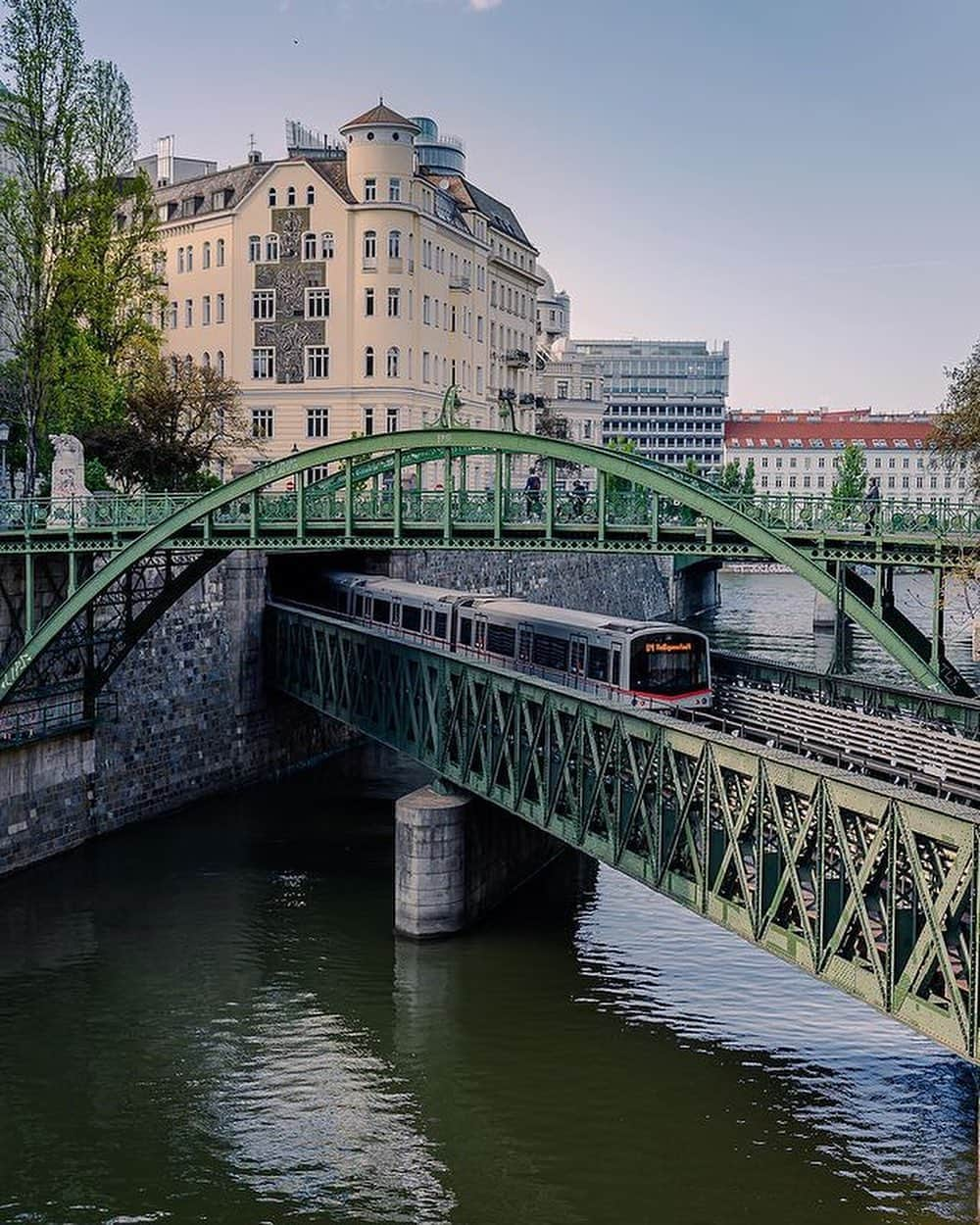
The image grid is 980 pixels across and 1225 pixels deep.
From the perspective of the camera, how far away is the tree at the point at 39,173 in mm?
47000

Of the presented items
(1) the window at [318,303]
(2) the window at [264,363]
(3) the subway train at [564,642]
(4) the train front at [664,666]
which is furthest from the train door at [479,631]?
(2) the window at [264,363]

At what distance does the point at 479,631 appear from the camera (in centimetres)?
4141

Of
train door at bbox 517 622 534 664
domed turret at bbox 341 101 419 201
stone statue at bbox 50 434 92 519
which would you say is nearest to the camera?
train door at bbox 517 622 534 664

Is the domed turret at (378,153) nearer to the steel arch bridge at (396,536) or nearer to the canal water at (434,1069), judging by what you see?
the steel arch bridge at (396,536)

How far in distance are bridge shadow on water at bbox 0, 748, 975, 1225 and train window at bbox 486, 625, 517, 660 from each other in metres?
5.95

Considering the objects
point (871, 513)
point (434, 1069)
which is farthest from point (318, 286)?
point (434, 1069)

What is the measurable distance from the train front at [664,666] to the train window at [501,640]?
5.04 metres

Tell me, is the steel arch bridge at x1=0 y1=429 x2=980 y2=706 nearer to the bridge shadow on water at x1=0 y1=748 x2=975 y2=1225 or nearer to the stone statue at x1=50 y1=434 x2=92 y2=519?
the stone statue at x1=50 y1=434 x2=92 y2=519

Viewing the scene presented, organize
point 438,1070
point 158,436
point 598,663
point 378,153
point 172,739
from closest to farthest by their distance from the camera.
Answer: point 438,1070
point 598,663
point 172,739
point 158,436
point 378,153

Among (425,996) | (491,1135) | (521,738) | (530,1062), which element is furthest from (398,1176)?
(521,738)

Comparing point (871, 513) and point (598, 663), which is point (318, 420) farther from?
point (871, 513)

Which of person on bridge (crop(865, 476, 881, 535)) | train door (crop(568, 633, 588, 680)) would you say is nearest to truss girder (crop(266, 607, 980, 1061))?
train door (crop(568, 633, 588, 680))

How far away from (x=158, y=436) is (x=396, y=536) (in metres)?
25.2

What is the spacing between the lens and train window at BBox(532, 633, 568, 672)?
37.5 m
